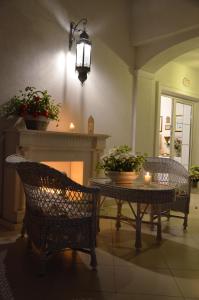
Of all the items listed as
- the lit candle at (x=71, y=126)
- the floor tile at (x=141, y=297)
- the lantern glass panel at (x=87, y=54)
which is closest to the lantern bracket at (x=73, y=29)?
the lantern glass panel at (x=87, y=54)

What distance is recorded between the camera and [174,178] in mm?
3850

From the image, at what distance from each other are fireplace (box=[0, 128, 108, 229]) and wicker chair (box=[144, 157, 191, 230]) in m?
0.76

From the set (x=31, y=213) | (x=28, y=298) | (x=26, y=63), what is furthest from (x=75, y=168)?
(x=28, y=298)

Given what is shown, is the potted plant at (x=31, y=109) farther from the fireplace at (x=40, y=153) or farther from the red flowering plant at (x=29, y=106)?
the fireplace at (x=40, y=153)

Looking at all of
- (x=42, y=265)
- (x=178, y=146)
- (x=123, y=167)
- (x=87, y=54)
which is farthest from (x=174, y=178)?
(x=178, y=146)

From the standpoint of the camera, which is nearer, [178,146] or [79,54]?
[79,54]

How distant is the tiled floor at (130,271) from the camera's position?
2.04 meters

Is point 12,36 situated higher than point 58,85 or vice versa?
point 12,36

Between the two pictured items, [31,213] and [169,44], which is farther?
[169,44]

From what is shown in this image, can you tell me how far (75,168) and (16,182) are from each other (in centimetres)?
101

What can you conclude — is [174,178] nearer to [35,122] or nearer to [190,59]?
[35,122]

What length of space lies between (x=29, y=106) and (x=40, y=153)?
1.82 feet

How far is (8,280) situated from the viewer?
2131mm

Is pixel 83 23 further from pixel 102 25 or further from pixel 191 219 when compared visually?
pixel 191 219
